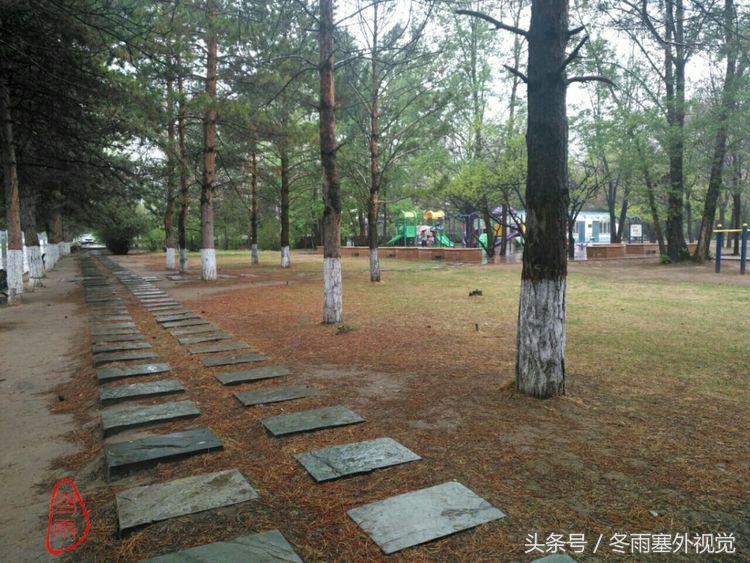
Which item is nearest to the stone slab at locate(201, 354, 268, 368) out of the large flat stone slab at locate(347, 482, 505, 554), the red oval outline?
the red oval outline

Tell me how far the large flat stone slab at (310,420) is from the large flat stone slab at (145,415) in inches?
29.5

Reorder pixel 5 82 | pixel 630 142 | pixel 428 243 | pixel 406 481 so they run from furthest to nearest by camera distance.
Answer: pixel 428 243, pixel 630 142, pixel 5 82, pixel 406 481

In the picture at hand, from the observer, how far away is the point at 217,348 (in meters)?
6.73

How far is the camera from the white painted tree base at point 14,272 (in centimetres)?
1194

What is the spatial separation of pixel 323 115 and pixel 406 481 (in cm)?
706

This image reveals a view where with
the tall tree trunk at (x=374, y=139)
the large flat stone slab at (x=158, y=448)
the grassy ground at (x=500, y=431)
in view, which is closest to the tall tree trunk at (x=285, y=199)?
the tall tree trunk at (x=374, y=139)

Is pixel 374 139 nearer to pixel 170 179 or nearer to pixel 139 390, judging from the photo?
pixel 170 179

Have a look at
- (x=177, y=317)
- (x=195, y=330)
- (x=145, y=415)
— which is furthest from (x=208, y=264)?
(x=145, y=415)

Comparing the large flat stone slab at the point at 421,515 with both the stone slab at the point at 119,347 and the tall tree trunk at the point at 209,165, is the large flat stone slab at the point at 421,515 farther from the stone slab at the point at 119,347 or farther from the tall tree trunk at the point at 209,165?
the tall tree trunk at the point at 209,165

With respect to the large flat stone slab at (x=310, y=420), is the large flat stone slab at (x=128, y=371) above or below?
above

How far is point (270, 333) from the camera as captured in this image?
7.84m

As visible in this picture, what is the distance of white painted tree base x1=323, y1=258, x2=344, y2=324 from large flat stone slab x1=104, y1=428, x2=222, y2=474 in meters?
4.81

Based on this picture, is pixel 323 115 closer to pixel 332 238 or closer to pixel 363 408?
pixel 332 238

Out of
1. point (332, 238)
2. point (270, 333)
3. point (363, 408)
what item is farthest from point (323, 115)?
point (363, 408)
